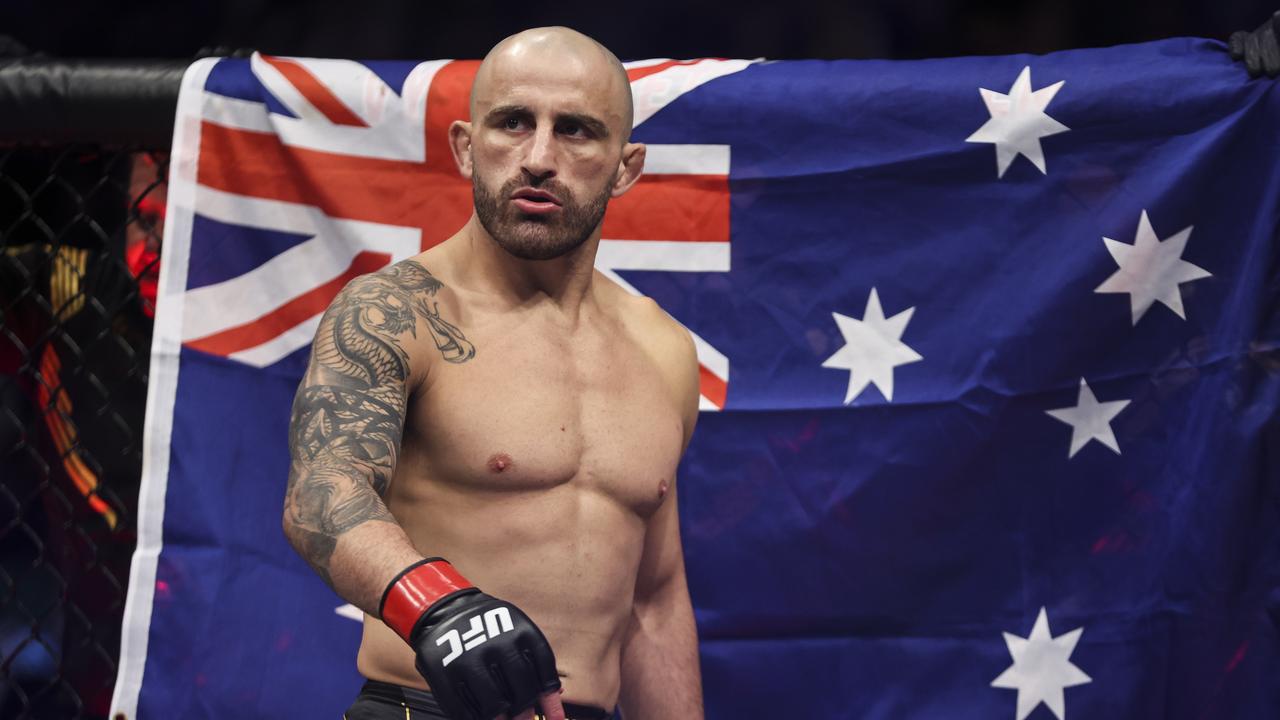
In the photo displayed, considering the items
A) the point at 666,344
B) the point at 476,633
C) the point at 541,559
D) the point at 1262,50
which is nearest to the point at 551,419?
the point at 541,559

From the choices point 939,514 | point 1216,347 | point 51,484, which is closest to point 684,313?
point 939,514

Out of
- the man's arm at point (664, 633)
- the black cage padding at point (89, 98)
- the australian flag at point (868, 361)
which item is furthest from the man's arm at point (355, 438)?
the black cage padding at point (89, 98)

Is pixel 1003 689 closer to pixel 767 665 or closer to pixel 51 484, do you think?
pixel 767 665

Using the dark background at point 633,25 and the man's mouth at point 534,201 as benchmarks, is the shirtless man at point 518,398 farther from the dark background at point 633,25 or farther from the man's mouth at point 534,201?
the dark background at point 633,25

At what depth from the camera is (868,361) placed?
1.86 meters

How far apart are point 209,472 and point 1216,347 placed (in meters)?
1.52

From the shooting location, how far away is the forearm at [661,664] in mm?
1504

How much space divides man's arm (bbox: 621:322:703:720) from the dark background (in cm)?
114

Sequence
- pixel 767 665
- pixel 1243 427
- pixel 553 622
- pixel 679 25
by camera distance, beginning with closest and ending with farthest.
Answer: pixel 553 622 < pixel 1243 427 < pixel 767 665 < pixel 679 25

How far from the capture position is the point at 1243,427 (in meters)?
1.75

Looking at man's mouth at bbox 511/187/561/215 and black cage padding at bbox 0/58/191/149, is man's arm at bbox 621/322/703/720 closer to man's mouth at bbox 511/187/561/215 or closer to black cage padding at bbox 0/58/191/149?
man's mouth at bbox 511/187/561/215

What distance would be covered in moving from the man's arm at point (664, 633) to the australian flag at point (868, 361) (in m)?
0.34

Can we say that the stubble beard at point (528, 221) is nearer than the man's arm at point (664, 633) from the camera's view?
Yes

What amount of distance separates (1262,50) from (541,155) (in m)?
1.15
